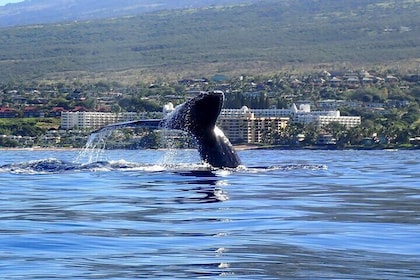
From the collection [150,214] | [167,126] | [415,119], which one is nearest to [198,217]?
[150,214]

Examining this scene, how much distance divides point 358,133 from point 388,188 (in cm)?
5438

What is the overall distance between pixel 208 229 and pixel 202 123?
10.6 metres

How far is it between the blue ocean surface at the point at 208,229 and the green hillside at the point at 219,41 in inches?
4886

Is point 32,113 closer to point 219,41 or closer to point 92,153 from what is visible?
point 92,153

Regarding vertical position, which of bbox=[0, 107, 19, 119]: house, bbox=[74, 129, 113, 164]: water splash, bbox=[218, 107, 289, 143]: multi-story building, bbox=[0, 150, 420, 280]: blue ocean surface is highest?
bbox=[0, 150, 420, 280]: blue ocean surface

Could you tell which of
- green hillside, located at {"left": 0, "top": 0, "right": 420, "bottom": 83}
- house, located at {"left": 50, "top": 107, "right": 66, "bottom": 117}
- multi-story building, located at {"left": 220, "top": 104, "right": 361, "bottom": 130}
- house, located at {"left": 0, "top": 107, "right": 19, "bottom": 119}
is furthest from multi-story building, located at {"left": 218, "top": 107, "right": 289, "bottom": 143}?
green hillside, located at {"left": 0, "top": 0, "right": 420, "bottom": 83}

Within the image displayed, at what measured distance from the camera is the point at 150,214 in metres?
14.5

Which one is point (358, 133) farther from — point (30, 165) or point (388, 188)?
point (388, 188)

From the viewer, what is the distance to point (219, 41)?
162m

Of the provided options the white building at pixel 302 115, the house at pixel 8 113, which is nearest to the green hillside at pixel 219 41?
the white building at pixel 302 115

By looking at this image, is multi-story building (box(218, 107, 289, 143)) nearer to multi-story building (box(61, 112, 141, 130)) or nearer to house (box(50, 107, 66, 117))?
multi-story building (box(61, 112, 141, 130))

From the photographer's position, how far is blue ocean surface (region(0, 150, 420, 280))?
10.2m

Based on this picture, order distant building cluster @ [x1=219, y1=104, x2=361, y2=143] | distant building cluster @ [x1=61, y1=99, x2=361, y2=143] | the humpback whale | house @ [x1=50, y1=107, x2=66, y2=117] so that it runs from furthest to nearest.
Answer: house @ [x1=50, y1=107, x2=66, y2=117], distant building cluster @ [x1=61, y1=99, x2=361, y2=143], distant building cluster @ [x1=219, y1=104, x2=361, y2=143], the humpback whale

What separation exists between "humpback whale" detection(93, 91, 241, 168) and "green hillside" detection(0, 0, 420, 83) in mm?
118806
